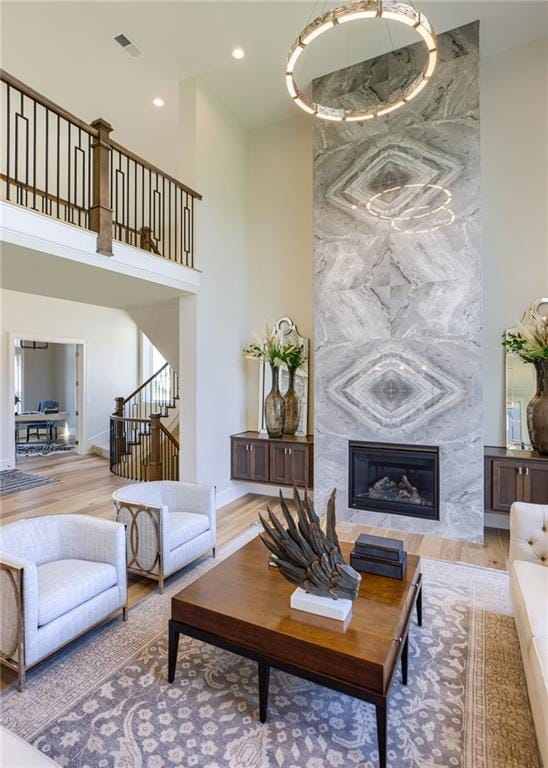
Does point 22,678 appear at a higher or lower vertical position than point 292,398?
lower

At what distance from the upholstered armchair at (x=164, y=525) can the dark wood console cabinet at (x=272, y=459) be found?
170 cm

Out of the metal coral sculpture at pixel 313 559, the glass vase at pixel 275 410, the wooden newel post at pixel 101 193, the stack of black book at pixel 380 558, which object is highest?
the wooden newel post at pixel 101 193

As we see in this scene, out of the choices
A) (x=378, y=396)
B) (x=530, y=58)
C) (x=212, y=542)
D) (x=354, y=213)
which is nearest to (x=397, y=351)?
(x=378, y=396)

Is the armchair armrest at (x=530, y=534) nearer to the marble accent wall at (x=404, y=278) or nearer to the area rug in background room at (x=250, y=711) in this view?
the area rug in background room at (x=250, y=711)

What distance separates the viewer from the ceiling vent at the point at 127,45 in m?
4.51

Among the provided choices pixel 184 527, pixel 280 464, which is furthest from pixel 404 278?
pixel 184 527

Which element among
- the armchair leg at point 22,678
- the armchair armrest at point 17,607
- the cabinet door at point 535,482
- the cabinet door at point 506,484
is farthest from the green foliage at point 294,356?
the armchair leg at point 22,678

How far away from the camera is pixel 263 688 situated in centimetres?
189

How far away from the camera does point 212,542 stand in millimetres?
3670

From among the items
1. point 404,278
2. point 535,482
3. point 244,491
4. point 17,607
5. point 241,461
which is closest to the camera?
point 17,607

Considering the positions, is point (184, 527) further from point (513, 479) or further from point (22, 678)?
point (513, 479)

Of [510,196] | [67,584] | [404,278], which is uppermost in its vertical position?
[510,196]

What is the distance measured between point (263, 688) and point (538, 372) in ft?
13.0

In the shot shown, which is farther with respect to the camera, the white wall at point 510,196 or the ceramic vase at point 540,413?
the white wall at point 510,196
